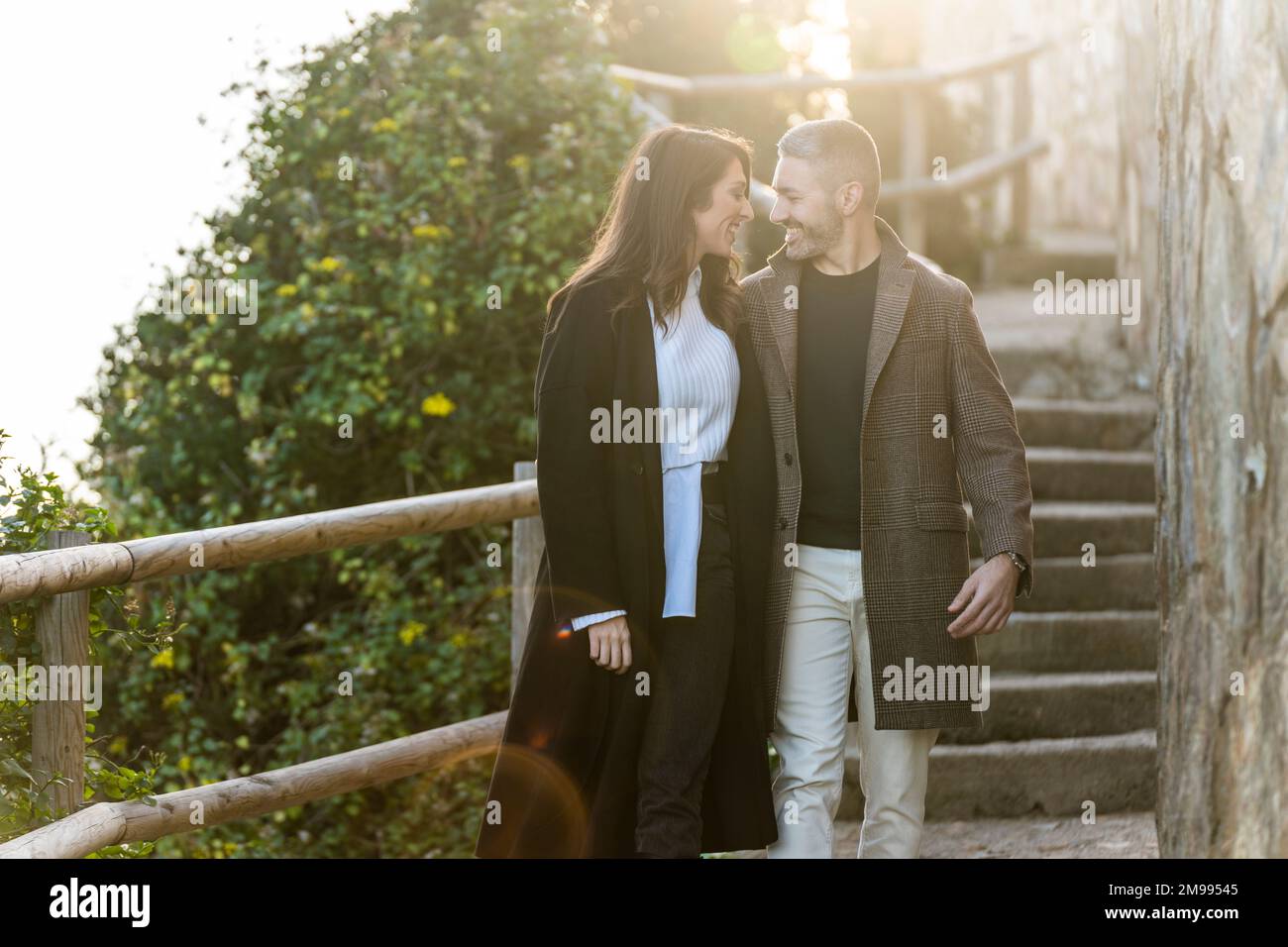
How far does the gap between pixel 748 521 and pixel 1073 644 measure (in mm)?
2203

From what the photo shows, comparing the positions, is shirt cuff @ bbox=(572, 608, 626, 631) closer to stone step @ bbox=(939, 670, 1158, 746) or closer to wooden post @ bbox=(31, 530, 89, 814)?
wooden post @ bbox=(31, 530, 89, 814)

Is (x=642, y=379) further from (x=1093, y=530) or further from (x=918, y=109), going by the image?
(x=918, y=109)

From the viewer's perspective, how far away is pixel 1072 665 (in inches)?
196

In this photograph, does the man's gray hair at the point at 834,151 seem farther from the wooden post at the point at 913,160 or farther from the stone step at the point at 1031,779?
the wooden post at the point at 913,160

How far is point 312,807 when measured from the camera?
598cm

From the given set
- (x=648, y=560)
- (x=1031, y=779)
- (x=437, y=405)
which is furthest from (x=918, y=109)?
(x=648, y=560)

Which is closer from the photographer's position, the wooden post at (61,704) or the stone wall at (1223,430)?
the stone wall at (1223,430)

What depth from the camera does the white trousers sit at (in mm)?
3229

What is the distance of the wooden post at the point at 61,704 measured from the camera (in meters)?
3.02

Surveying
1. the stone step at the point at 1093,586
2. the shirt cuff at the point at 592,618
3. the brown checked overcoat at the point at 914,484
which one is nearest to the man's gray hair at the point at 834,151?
Answer: the brown checked overcoat at the point at 914,484

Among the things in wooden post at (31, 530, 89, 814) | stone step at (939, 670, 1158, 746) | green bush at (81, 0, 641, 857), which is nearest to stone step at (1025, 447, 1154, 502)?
stone step at (939, 670, 1158, 746)

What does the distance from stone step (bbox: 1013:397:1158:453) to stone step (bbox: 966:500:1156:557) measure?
0.60 m

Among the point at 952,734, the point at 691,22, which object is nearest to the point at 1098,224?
the point at 691,22
